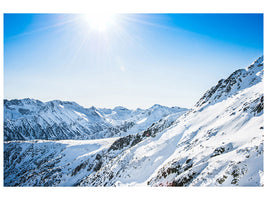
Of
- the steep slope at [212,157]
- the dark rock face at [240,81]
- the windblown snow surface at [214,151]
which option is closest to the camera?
the steep slope at [212,157]

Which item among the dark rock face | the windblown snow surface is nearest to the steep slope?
the windblown snow surface

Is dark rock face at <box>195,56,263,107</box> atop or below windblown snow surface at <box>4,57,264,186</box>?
atop

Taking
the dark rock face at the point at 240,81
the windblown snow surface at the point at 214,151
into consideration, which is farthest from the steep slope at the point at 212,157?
the dark rock face at the point at 240,81

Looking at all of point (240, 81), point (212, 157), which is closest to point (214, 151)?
point (212, 157)

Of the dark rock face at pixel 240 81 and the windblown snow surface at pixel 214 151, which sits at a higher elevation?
the dark rock face at pixel 240 81

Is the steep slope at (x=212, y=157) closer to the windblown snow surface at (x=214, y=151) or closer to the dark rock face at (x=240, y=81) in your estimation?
the windblown snow surface at (x=214, y=151)

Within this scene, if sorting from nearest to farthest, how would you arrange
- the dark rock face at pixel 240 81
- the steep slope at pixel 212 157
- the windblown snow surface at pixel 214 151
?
1. the steep slope at pixel 212 157
2. the windblown snow surface at pixel 214 151
3. the dark rock face at pixel 240 81

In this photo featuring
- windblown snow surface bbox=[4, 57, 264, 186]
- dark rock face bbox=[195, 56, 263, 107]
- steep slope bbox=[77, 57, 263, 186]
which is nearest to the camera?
steep slope bbox=[77, 57, 263, 186]

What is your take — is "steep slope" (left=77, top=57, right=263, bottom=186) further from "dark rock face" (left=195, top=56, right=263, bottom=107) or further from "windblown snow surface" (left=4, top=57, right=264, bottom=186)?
"dark rock face" (left=195, top=56, right=263, bottom=107)

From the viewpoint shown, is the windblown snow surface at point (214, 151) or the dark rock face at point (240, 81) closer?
the windblown snow surface at point (214, 151)

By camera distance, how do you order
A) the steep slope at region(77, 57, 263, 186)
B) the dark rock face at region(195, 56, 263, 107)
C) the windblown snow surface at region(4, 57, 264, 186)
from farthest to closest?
the dark rock face at region(195, 56, 263, 107) → the windblown snow surface at region(4, 57, 264, 186) → the steep slope at region(77, 57, 263, 186)

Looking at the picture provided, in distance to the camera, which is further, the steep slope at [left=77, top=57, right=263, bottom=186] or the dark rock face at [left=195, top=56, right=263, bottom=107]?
the dark rock face at [left=195, top=56, right=263, bottom=107]

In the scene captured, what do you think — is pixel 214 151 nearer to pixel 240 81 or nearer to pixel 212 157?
pixel 212 157

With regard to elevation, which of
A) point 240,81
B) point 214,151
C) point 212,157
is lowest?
point 212,157
